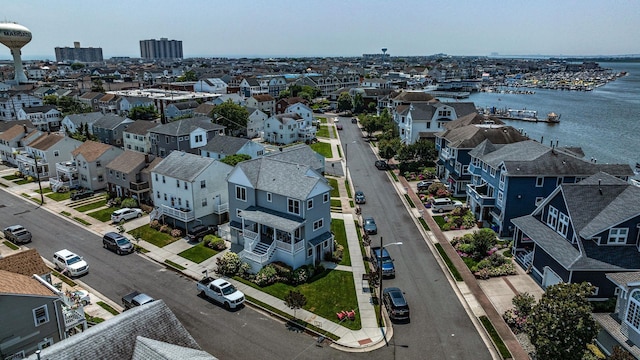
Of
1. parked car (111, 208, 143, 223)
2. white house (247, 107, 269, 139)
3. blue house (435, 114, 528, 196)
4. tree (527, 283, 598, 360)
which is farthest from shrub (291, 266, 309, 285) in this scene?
white house (247, 107, 269, 139)

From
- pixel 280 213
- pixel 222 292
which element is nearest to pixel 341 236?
→ pixel 280 213

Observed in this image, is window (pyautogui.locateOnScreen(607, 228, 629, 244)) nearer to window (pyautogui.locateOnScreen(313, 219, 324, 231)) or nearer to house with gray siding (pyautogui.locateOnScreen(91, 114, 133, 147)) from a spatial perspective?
window (pyautogui.locateOnScreen(313, 219, 324, 231))

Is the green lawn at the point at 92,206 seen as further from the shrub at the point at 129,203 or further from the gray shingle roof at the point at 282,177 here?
the gray shingle roof at the point at 282,177

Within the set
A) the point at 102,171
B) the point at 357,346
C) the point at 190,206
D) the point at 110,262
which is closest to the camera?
the point at 357,346

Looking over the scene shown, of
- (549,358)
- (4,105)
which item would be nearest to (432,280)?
(549,358)

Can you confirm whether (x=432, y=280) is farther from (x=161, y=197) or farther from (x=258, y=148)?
(x=258, y=148)

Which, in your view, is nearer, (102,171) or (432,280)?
(432,280)

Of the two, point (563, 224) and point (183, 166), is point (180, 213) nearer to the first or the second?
point (183, 166)

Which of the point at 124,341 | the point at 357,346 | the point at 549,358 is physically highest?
the point at 124,341
